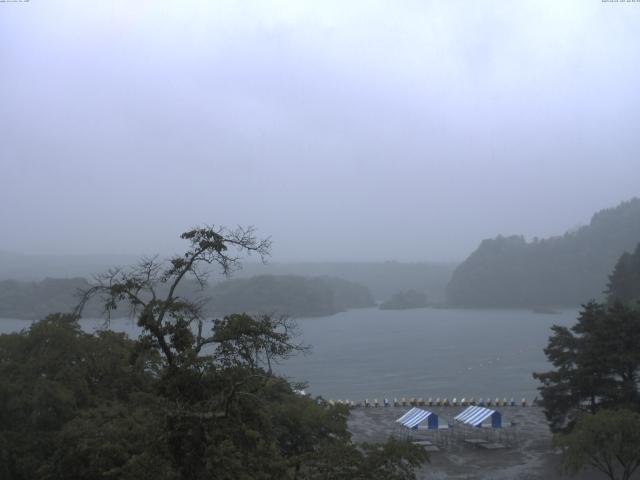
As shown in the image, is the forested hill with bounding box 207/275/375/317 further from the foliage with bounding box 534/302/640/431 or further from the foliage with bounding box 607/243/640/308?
the foliage with bounding box 534/302/640/431

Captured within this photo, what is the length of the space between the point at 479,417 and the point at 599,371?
10.5ft

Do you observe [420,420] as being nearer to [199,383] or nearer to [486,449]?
[486,449]

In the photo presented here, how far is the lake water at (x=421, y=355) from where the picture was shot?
31844 millimetres

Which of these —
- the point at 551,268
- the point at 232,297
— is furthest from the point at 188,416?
the point at 551,268

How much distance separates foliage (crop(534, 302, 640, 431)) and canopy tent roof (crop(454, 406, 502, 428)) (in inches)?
57.8

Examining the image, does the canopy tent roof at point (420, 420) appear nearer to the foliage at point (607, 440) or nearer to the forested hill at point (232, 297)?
the foliage at point (607, 440)

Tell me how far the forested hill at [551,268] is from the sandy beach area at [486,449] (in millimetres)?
61904

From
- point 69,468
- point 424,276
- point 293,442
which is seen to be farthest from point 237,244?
point 424,276

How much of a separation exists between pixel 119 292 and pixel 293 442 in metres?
5.20

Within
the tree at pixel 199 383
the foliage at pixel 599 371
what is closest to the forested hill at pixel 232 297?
the foliage at pixel 599 371

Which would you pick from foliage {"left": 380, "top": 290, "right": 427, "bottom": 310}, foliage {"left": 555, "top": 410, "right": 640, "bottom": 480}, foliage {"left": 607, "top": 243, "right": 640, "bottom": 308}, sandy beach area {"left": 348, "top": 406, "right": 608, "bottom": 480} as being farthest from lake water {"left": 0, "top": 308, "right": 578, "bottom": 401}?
foliage {"left": 380, "top": 290, "right": 427, "bottom": 310}

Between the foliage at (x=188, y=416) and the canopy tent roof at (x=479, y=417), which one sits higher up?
the foliage at (x=188, y=416)

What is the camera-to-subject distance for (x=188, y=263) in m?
5.30

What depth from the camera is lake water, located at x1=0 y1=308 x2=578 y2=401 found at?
31.8 metres
